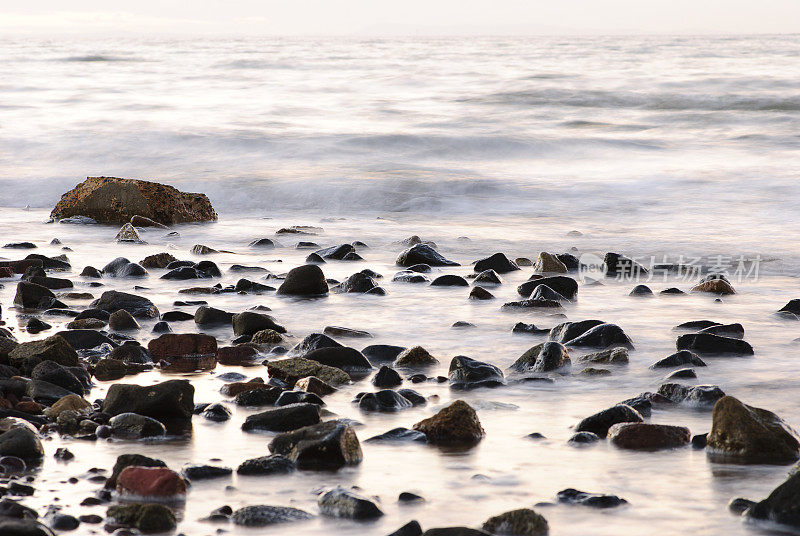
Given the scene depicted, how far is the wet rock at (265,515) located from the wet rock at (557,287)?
2.86 m

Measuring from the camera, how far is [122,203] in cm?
758

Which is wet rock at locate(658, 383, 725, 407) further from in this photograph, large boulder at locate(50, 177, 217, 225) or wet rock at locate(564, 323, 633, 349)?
large boulder at locate(50, 177, 217, 225)

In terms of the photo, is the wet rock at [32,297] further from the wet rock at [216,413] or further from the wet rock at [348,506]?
the wet rock at [348,506]

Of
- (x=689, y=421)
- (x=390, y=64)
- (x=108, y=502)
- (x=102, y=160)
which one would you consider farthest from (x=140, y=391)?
(x=390, y=64)

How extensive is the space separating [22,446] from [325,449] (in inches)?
28.2

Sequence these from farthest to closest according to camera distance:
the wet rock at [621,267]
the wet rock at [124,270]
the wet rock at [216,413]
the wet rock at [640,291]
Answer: the wet rock at [621,267], the wet rock at [124,270], the wet rock at [640,291], the wet rock at [216,413]

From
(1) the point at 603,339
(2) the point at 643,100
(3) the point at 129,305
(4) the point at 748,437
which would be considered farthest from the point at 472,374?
(2) the point at 643,100

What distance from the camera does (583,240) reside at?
7152 millimetres

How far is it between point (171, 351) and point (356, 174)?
7.74 meters

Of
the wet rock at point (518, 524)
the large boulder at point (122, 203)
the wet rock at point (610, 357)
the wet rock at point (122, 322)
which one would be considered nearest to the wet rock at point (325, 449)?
the wet rock at point (518, 524)

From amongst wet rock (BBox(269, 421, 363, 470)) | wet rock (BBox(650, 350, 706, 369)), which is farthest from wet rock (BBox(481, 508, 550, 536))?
wet rock (BBox(650, 350, 706, 369))

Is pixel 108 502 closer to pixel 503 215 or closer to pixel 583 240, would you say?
pixel 583 240

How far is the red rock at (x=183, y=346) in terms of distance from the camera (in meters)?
3.38

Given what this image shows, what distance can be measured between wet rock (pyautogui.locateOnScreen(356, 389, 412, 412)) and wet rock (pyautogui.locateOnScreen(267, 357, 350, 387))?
0.82 ft
